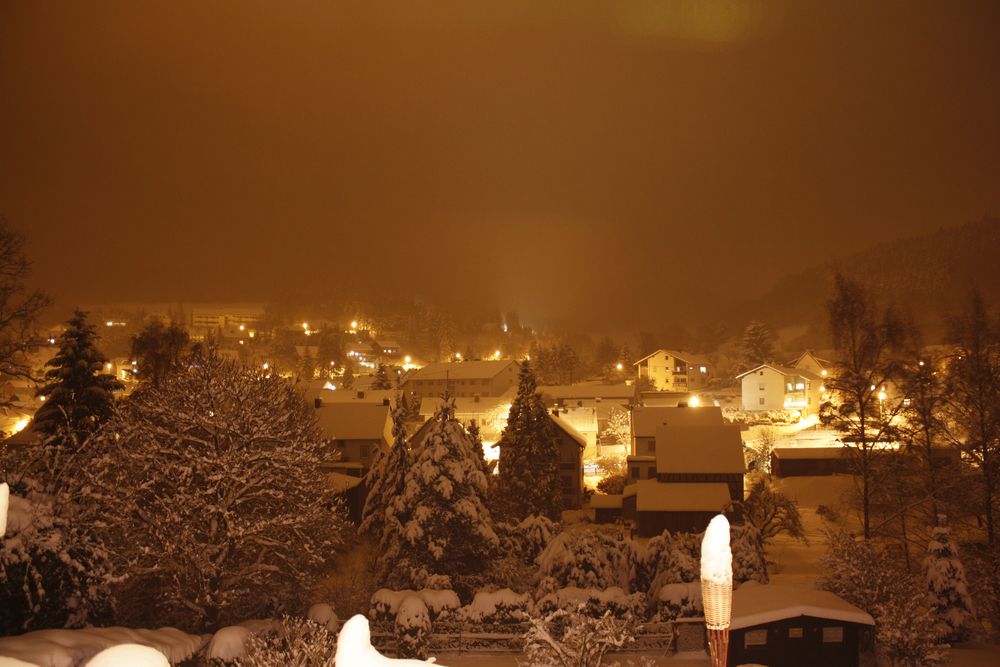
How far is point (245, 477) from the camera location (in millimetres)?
13922

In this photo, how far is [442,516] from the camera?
19141 millimetres

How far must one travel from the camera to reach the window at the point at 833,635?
15875 millimetres

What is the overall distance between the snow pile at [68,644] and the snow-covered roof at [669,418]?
33064mm

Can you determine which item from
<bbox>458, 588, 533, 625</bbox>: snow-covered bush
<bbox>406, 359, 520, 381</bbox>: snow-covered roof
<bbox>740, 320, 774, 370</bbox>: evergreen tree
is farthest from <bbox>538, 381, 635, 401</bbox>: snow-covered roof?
<bbox>458, 588, 533, 625</bbox>: snow-covered bush

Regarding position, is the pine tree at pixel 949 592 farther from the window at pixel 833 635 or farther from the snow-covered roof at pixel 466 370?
the snow-covered roof at pixel 466 370

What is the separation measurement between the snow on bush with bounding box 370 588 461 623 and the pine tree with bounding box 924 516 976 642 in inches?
511

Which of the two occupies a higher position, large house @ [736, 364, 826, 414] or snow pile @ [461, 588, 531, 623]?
large house @ [736, 364, 826, 414]

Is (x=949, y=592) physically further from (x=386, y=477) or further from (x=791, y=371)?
(x=791, y=371)

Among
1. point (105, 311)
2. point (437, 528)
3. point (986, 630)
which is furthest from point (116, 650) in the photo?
point (105, 311)

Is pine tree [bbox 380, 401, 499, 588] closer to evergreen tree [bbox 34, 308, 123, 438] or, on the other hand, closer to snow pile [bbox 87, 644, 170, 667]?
evergreen tree [bbox 34, 308, 123, 438]

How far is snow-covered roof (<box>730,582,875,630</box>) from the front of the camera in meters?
15.6

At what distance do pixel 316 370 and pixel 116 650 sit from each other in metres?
94.5

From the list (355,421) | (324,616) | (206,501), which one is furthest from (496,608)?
(355,421)

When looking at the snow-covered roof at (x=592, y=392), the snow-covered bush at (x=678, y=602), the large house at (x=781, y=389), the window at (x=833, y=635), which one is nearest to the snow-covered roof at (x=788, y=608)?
the window at (x=833, y=635)
